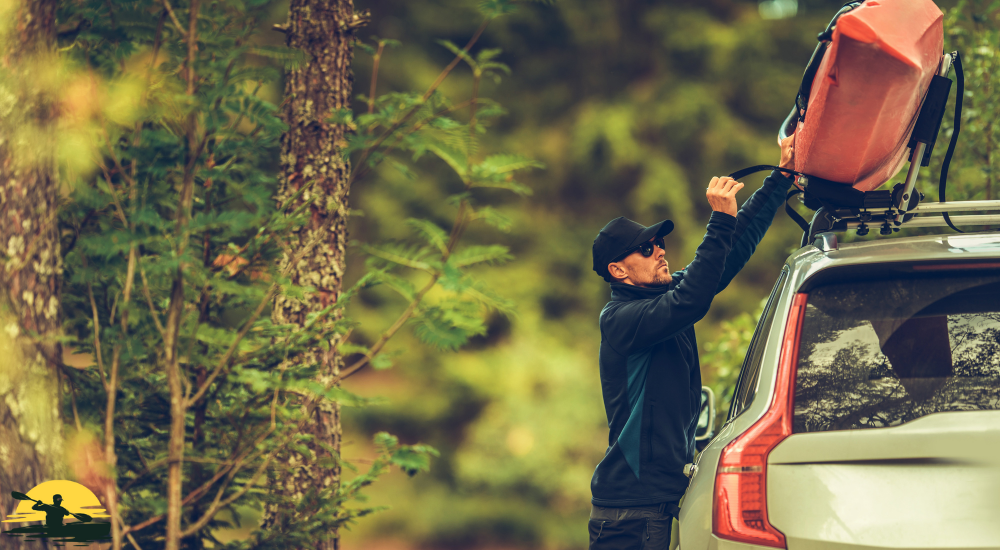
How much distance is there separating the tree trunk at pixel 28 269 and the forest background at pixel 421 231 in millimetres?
55

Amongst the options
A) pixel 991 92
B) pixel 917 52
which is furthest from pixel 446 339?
pixel 991 92

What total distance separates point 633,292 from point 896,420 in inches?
51.8

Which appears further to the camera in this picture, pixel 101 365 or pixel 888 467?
pixel 101 365

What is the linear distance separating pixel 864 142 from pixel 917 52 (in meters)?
0.32

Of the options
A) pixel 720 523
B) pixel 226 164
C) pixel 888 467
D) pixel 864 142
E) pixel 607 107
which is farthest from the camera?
pixel 607 107

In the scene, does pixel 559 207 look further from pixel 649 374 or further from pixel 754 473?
pixel 754 473

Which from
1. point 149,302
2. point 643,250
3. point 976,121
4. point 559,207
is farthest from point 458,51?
point 559,207

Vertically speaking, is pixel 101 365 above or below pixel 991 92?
below

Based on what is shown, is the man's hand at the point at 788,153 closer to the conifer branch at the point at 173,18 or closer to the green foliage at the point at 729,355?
the conifer branch at the point at 173,18

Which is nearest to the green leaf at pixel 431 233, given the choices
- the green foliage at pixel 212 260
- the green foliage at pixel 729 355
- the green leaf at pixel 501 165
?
the green foliage at pixel 212 260

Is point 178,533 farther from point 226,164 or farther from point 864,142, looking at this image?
point 864,142

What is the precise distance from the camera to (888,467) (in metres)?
2.06

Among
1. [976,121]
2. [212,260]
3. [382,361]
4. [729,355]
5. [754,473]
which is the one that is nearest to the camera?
[754,473]

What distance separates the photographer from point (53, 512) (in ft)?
10.6
